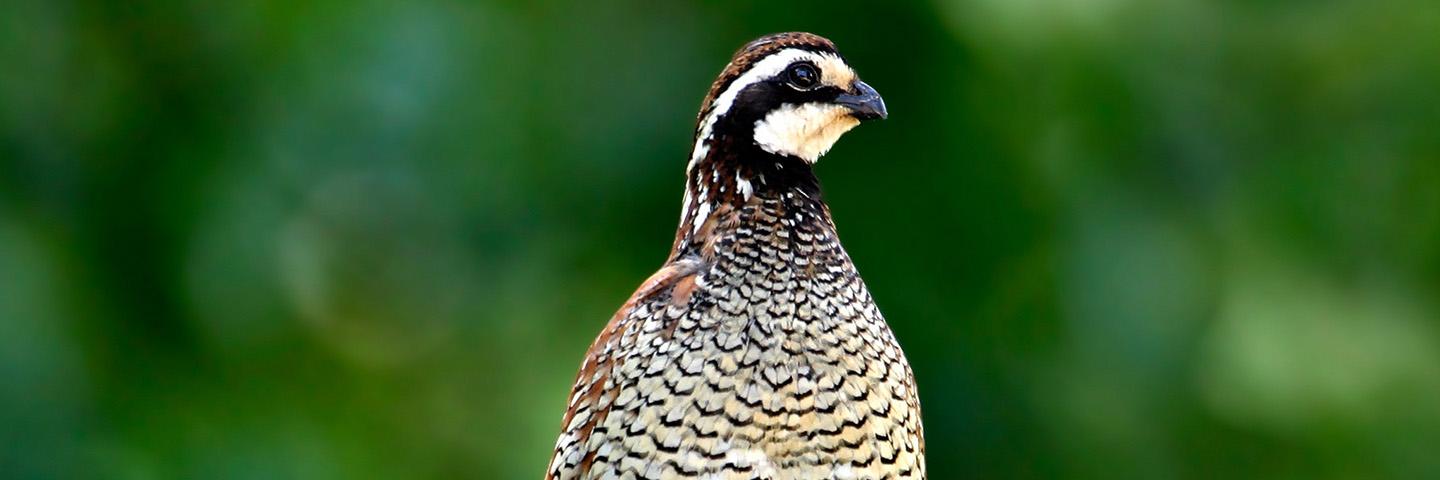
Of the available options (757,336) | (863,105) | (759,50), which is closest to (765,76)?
(759,50)

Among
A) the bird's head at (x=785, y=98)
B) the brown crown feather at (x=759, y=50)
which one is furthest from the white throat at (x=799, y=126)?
the brown crown feather at (x=759, y=50)

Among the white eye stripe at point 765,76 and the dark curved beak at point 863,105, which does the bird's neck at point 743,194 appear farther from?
the dark curved beak at point 863,105

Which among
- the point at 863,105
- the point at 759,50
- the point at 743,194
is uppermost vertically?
the point at 759,50

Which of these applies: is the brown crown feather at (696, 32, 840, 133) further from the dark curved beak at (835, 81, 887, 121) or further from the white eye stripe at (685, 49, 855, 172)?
the dark curved beak at (835, 81, 887, 121)

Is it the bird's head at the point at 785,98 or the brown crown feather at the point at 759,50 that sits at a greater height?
the brown crown feather at the point at 759,50

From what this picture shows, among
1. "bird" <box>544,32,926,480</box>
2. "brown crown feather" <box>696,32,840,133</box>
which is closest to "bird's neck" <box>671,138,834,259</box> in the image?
"bird" <box>544,32,926,480</box>

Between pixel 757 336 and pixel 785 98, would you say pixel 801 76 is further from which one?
→ pixel 757 336

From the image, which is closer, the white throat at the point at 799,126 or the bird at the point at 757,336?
the bird at the point at 757,336
